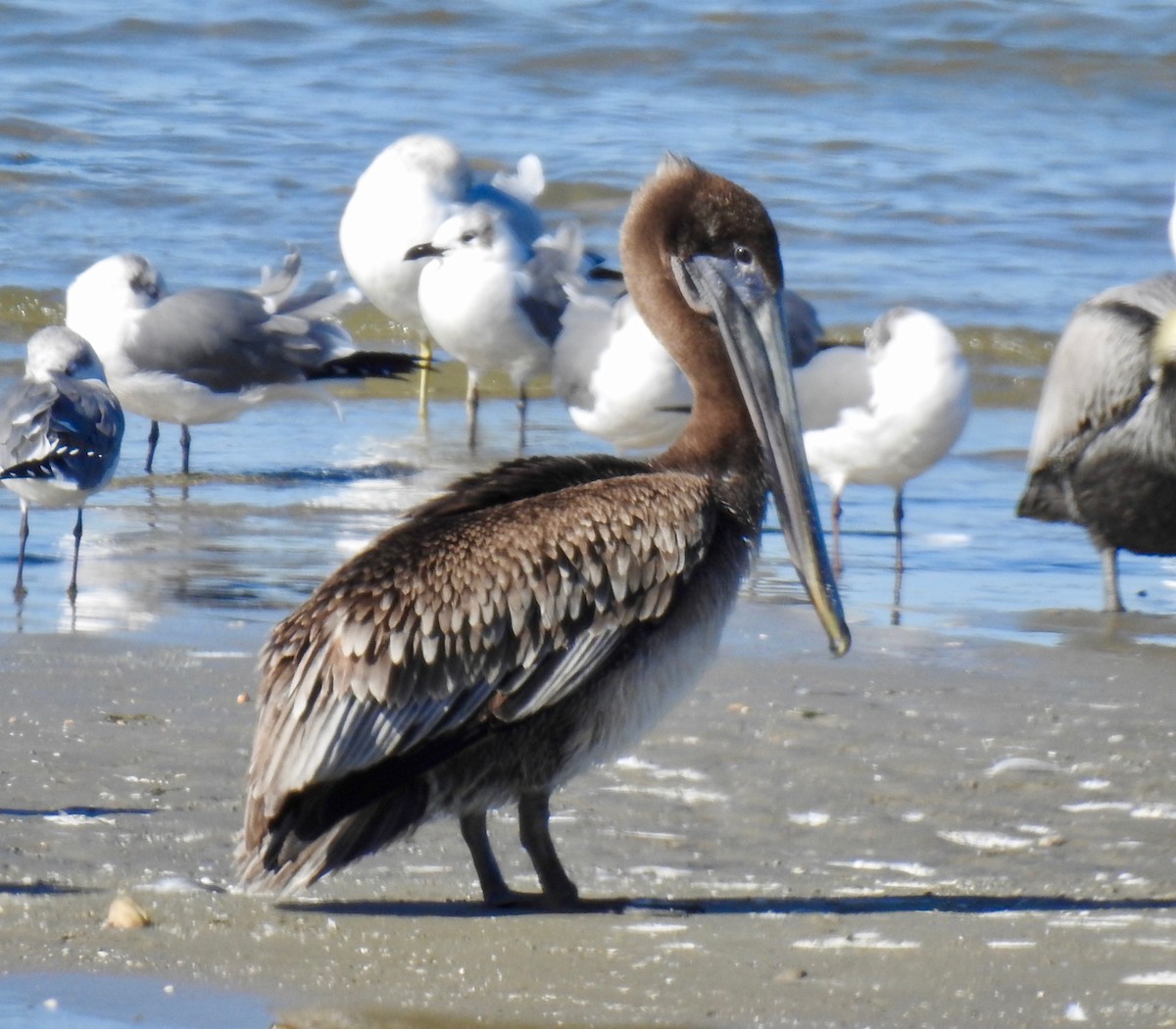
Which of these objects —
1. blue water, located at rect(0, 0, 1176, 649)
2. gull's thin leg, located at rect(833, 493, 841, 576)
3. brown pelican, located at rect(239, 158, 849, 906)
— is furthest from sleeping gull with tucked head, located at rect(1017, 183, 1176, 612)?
brown pelican, located at rect(239, 158, 849, 906)

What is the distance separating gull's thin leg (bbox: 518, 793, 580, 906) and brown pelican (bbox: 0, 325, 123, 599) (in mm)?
2957

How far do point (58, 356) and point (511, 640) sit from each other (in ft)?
13.6

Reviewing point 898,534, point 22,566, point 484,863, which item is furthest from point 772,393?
point 898,534

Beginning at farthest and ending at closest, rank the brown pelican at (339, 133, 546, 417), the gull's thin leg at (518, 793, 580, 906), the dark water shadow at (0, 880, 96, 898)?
the brown pelican at (339, 133, 546, 417) → the gull's thin leg at (518, 793, 580, 906) → the dark water shadow at (0, 880, 96, 898)

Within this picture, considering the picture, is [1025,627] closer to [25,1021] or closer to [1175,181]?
[25,1021]

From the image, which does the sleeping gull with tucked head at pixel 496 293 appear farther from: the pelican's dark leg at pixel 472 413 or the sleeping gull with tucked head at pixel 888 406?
the sleeping gull with tucked head at pixel 888 406

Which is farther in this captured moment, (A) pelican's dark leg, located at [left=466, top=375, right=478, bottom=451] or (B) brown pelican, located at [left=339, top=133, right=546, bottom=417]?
(B) brown pelican, located at [left=339, top=133, right=546, bottom=417]

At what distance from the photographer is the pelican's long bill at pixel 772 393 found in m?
4.16

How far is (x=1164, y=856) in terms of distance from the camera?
4.14 m

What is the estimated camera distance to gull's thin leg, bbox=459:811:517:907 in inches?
150

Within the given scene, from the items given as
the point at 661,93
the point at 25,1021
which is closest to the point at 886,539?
the point at 25,1021

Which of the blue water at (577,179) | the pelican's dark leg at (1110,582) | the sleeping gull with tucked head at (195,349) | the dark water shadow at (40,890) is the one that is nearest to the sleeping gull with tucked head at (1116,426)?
the pelican's dark leg at (1110,582)

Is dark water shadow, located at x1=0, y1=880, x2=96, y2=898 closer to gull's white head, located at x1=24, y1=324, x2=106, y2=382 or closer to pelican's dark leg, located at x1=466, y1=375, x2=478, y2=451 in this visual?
gull's white head, located at x1=24, y1=324, x2=106, y2=382

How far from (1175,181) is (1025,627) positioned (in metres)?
11.1
